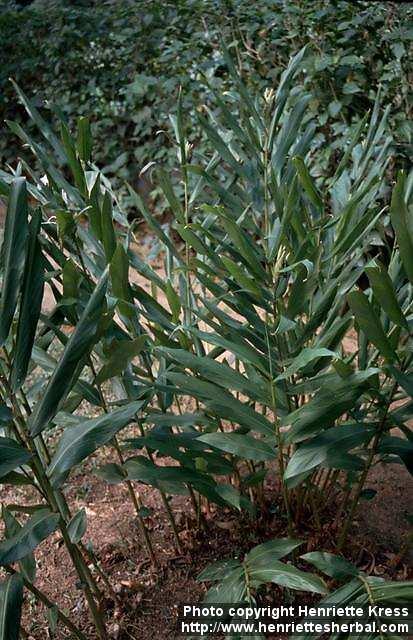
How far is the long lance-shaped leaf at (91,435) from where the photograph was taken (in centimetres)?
129

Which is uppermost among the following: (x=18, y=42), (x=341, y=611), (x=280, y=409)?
(x=18, y=42)

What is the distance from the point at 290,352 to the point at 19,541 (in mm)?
722

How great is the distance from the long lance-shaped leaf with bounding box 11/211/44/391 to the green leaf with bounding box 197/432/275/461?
1.28 ft

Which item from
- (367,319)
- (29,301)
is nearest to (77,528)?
(29,301)

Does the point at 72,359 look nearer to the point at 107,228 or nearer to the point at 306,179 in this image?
the point at 107,228

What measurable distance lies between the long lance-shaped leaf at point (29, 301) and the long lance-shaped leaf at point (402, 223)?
629 millimetres

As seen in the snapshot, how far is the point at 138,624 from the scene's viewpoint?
184 centimetres

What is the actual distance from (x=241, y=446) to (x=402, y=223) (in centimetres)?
54

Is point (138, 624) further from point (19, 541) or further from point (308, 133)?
point (308, 133)

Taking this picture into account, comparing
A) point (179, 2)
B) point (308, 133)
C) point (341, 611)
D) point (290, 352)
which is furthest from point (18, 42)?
point (341, 611)

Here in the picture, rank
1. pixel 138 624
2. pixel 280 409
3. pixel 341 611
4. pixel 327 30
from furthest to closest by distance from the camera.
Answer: pixel 327 30, pixel 138 624, pixel 280 409, pixel 341 611

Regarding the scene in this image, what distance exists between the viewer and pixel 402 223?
132 cm

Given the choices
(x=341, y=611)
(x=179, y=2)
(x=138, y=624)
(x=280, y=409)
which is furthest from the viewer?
(x=179, y=2)

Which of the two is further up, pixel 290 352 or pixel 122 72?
pixel 122 72
